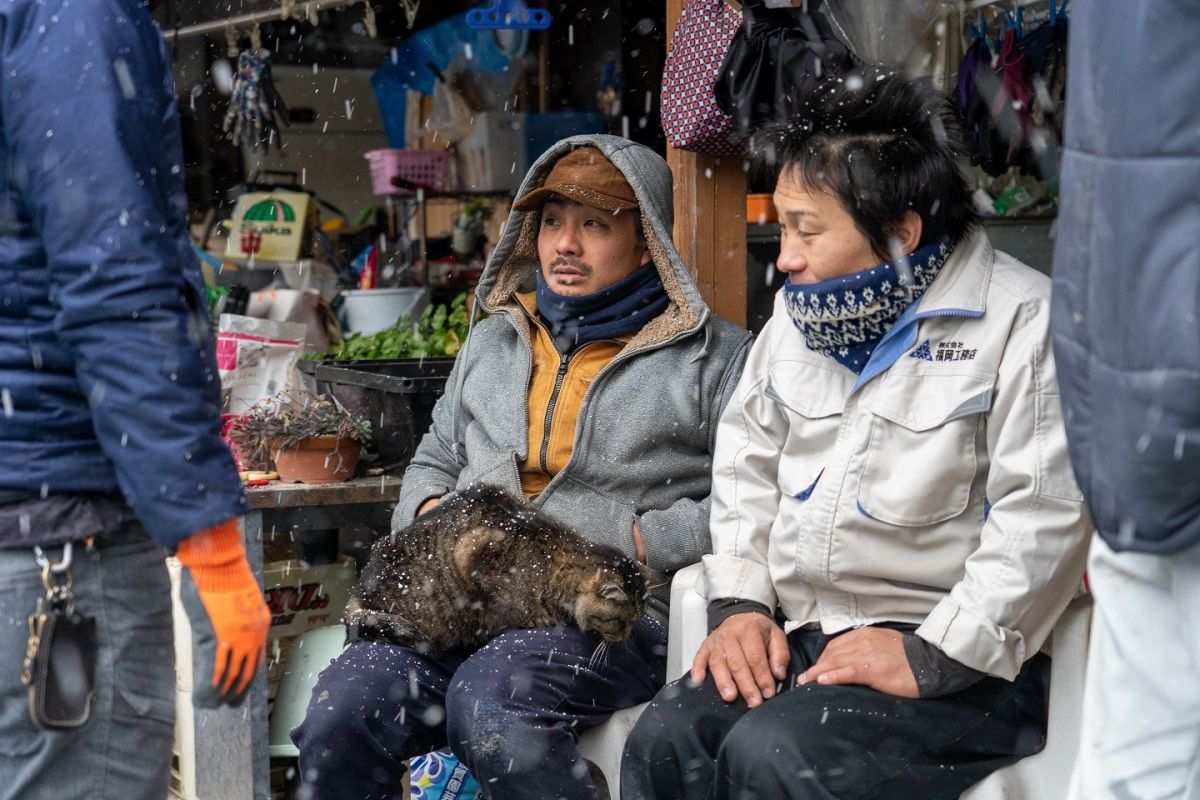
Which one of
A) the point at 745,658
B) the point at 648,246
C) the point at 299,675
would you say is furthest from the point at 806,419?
the point at 299,675

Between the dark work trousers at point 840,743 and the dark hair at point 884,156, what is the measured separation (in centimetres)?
86

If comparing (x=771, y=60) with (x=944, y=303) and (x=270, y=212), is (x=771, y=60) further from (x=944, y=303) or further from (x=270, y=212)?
(x=270, y=212)

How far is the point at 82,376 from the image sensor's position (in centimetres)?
166

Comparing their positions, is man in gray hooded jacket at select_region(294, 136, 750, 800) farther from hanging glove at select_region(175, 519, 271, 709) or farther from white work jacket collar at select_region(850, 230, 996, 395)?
hanging glove at select_region(175, 519, 271, 709)

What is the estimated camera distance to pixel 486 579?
2.95 metres

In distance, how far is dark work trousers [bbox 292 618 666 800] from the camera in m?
2.68

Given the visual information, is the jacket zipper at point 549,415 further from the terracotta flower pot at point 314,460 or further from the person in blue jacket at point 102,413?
the person in blue jacket at point 102,413

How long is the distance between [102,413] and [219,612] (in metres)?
0.31

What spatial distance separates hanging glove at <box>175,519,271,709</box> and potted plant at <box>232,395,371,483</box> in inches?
78.6

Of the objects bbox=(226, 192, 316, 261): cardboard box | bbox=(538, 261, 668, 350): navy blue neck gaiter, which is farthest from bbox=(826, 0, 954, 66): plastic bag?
bbox=(226, 192, 316, 261): cardboard box

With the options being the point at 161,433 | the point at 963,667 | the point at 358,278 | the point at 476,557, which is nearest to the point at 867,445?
the point at 963,667

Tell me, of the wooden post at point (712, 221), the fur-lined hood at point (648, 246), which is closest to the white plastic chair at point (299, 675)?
the fur-lined hood at point (648, 246)

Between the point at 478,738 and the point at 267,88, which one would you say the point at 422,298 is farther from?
the point at 478,738

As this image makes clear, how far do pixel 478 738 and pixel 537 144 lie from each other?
166 inches
